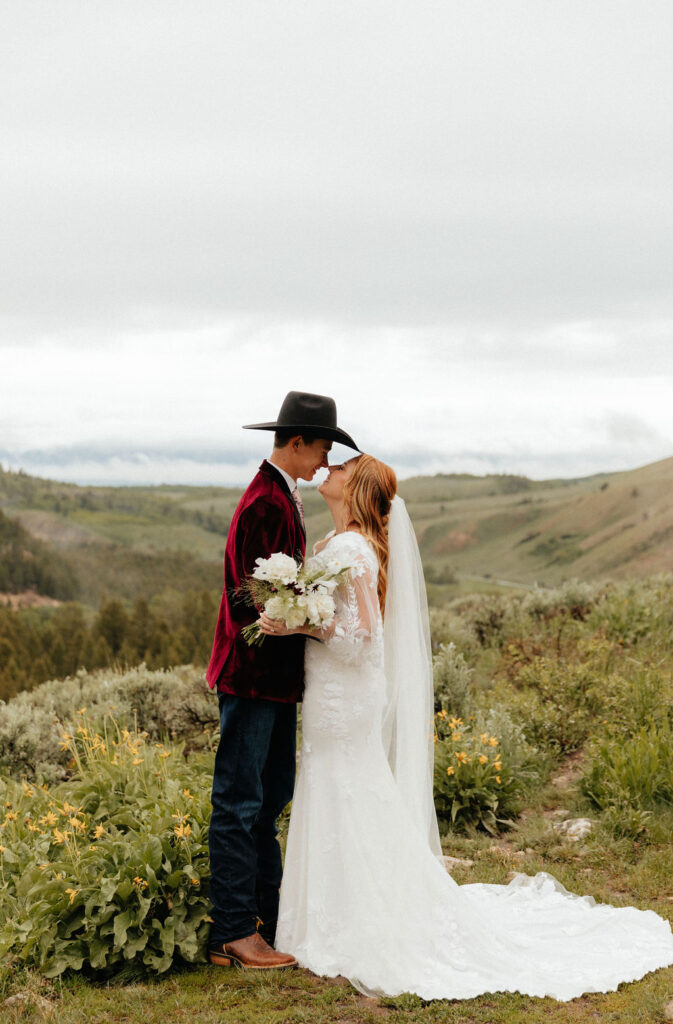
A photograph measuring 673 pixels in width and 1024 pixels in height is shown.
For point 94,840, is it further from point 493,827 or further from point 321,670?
point 493,827

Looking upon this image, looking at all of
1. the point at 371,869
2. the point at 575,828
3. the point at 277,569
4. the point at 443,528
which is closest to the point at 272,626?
the point at 277,569

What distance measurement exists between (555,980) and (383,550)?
217cm

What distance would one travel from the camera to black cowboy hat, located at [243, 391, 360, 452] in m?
4.36

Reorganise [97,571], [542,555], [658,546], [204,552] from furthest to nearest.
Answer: [204,552] < [97,571] < [542,555] < [658,546]

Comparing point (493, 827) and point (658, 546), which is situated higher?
point (658, 546)

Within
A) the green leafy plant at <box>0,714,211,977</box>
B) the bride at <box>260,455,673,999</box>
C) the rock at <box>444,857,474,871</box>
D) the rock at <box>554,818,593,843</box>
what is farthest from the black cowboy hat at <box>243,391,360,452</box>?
the rock at <box>554,818,593,843</box>

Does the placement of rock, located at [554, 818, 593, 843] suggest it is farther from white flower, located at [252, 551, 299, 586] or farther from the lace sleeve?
white flower, located at [252, 551, 299, 586]

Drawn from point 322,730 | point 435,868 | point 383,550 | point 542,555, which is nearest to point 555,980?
point 435,868

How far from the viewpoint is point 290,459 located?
14.4ft

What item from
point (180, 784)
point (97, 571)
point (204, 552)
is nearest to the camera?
point (180, 784)

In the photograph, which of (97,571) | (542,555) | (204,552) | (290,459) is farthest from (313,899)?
(204,552)

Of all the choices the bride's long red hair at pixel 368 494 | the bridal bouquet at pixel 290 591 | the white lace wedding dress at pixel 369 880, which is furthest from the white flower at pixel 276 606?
the bride's long red hair at pixel 368 494

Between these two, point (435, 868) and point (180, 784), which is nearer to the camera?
point (435, 868)

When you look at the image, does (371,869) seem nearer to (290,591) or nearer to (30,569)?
(290,591)
